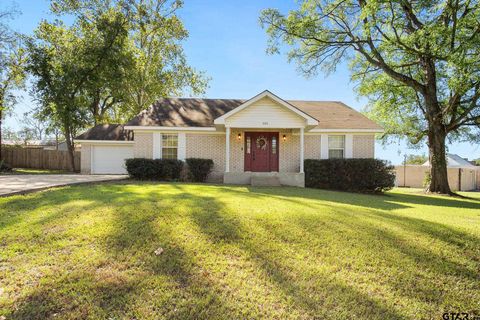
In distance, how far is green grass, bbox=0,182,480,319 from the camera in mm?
3014

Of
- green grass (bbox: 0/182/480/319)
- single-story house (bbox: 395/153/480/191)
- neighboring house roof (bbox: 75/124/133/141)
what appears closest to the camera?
green grass (bbox: 0/182/480/319)

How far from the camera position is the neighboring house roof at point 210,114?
47.9 ft

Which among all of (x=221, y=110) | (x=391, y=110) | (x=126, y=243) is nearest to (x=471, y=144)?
(x=391, y=110)

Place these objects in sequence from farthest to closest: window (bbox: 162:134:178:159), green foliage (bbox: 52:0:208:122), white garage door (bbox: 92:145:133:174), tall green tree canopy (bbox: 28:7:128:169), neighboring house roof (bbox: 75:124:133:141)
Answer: green foliage (bbox: 52:0:208:122) → tall green tree canopy (bbox: 28:7:128:169) → white garage door (bbox: 92:145:133:174) → neighboring house roof (bbox: 75:124:133:141) → window (bbox: 162:134:178:159)

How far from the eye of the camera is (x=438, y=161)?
1507 cm

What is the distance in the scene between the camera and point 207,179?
47.6 ft

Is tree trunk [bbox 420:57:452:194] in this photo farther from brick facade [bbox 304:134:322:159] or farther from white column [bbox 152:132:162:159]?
white column [bbox 152:132:162:159]

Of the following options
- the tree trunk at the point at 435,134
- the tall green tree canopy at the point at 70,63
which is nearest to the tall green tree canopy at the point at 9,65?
the tall green tree canopy at the point at 70,63

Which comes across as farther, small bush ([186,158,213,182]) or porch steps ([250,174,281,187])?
small bush ([186,158,213,182])

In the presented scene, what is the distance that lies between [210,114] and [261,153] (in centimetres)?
386

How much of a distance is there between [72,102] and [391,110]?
2338cm

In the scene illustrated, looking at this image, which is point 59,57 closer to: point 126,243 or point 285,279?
point 126,243

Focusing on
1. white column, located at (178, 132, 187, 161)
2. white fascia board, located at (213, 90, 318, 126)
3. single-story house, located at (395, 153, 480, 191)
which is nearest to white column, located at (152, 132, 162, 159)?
white column, located at (178, 132, 187, 161)

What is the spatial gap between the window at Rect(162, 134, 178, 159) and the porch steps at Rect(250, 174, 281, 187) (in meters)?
4.70
